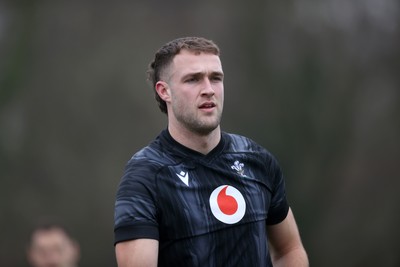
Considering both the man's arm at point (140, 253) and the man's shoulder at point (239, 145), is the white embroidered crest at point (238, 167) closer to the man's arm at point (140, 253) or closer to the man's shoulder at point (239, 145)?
the man's shoulder at point (239, 145)

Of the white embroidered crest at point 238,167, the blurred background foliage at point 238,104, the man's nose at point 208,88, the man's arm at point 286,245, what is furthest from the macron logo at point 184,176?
the blurred background foliage at point 238,104

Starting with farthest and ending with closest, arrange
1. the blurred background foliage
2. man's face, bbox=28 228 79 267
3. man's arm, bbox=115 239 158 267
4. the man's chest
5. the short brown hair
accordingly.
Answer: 1. the blurred background foliage
2. man's face, bbox=28 228 79 267
3. the short brown hair
4. the man's chest
5. man's arm, bbox=115 239 158 267

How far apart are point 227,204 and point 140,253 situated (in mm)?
430

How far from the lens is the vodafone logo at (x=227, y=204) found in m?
3.54

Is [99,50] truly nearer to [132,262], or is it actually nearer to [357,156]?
[357,156]

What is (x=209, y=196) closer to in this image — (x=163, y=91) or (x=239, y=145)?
(x=239, y=145)

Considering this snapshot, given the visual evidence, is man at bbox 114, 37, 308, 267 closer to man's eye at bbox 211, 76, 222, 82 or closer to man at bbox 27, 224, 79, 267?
man's eye at bbox 211, 76, 222, 82

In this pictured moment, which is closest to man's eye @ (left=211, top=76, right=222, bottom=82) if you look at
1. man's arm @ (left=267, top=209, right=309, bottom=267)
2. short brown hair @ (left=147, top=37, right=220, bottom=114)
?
short brown hair @ (left=147, top=37, right=220, bottom=114)

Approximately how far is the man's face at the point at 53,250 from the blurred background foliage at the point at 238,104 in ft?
13.7

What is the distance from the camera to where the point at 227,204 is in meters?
3.57

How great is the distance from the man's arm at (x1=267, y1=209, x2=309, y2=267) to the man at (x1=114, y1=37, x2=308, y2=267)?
0.01m

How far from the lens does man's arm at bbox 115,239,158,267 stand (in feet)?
11.0

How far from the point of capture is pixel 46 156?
34.1 feet

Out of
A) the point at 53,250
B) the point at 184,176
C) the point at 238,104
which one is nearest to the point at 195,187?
the point at 184,176
